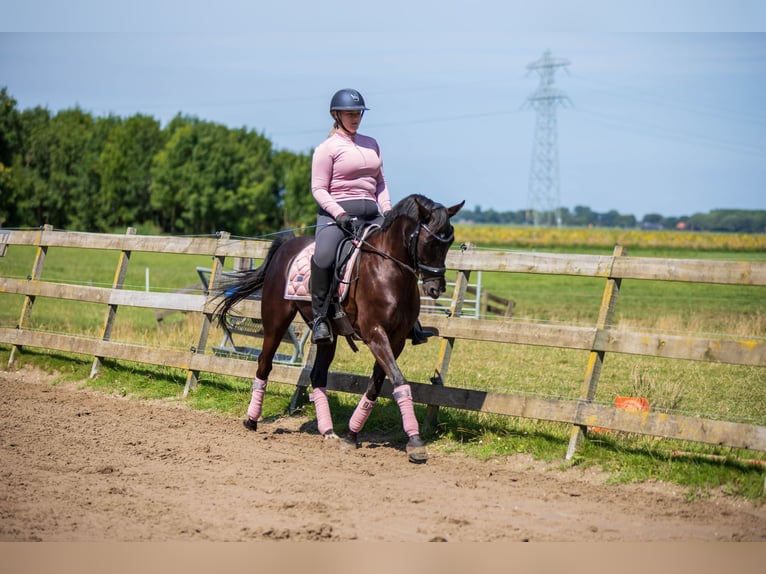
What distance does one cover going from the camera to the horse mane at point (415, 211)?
6508 mm

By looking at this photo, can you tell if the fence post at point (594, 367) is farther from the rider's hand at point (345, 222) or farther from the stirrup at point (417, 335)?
the rider's hand at point (345, 222)

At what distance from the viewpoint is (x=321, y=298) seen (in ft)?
23.5

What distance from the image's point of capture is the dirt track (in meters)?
4.82

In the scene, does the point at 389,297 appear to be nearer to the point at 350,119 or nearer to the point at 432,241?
the point at 432,241

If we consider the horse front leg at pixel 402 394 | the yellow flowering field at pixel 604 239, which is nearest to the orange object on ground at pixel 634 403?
the horse front leg at pixel 402 394

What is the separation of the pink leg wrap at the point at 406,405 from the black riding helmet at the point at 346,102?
7.93 ft

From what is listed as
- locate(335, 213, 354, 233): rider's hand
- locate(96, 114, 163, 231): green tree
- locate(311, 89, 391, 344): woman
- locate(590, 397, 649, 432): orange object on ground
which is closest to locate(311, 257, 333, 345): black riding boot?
locate(311, 89, 391, 344): woman

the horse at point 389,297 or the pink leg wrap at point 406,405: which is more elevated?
the horse at point 389,297

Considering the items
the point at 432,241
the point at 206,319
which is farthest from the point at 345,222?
the point at 206,319

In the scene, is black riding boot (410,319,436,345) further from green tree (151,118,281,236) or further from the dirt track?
green tree (151,118,281,236)

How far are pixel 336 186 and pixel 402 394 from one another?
6.41 feet

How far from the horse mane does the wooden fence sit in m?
0.82

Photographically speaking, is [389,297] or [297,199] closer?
[389,297]

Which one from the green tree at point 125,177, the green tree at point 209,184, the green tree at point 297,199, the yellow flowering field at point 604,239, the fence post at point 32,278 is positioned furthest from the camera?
the green tree at point 297,199
